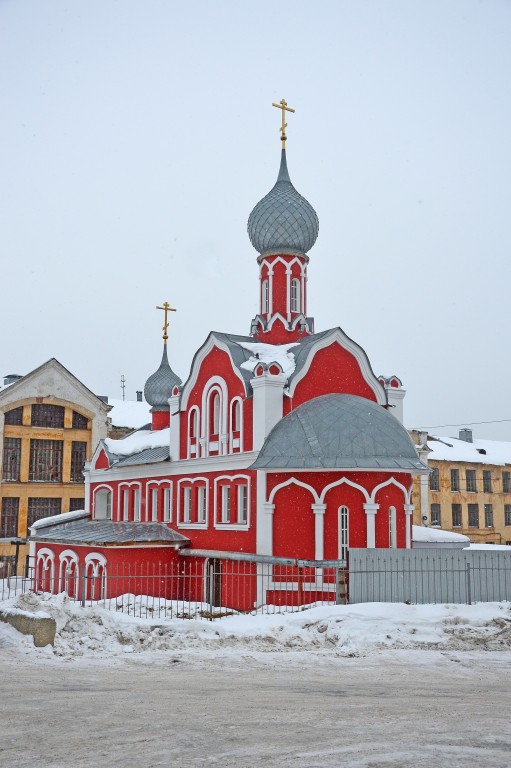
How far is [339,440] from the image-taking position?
770 inches

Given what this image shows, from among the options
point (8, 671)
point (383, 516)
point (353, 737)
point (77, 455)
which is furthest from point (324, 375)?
point (77, 455)

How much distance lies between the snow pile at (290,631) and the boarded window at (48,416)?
74.0 feet

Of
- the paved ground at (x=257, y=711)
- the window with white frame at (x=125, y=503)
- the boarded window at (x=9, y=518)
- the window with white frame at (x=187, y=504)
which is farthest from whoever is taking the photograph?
the boarded window at (x=9, y=518)

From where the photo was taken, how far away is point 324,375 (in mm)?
22031

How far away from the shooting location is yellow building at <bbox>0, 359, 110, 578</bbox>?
115ft

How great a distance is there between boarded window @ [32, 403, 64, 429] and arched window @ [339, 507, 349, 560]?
20464 mm

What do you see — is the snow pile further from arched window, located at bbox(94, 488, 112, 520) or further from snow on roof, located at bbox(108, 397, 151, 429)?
snow on roof, located at bbox(108, 397, 151, 429)

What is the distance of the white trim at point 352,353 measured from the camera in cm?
2148

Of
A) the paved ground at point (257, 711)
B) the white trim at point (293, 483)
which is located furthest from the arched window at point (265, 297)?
→ the paved ground at point (257, 711)

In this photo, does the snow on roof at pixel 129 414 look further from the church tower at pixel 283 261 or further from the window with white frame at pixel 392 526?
the window with white frame at pixel 392 526

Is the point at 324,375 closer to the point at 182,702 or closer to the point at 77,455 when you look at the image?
the point at 182,702

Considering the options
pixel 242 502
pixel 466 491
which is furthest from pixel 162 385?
pixel 466 491

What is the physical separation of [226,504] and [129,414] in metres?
19.4

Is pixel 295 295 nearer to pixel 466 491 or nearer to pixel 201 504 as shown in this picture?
pixel 201 504
